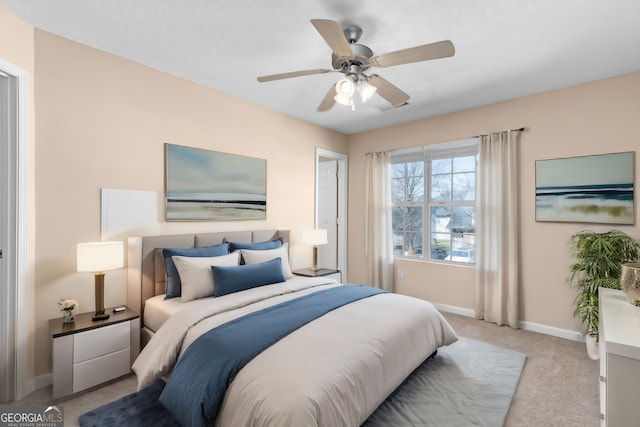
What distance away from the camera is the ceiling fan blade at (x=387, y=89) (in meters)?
2.21

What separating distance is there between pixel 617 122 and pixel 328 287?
3227 millimetres

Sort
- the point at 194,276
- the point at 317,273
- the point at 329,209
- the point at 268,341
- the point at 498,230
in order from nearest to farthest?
the point at 268,341, the point at 194,276, the point at 498,230, the point at 317,273, the point at 329,209

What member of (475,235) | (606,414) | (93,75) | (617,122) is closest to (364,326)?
(606,414)

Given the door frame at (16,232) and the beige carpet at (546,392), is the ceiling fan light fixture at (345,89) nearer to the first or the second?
the door frame at (16,232)

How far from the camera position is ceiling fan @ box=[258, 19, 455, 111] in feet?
5.75

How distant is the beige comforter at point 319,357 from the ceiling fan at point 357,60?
1581 mm

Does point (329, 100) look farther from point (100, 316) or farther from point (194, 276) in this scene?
point (100, 316)

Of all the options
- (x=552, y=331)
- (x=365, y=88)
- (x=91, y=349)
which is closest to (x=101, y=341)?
(x=91, y=349)

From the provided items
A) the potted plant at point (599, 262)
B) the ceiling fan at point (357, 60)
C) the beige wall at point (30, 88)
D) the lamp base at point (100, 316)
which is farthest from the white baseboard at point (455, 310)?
the beige wall at point (30, 88)

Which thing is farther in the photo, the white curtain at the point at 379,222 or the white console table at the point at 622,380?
the white curtain at the point at 379,222

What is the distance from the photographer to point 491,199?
3717 millimetres

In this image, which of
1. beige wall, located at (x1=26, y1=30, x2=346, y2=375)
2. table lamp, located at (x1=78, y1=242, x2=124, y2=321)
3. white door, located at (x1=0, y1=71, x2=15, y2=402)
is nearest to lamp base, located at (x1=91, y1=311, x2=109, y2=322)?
table lamp, located at (x1=78, y1=242, x2=124, y2=321)

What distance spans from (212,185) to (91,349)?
177 cm

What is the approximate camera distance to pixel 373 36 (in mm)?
2283
